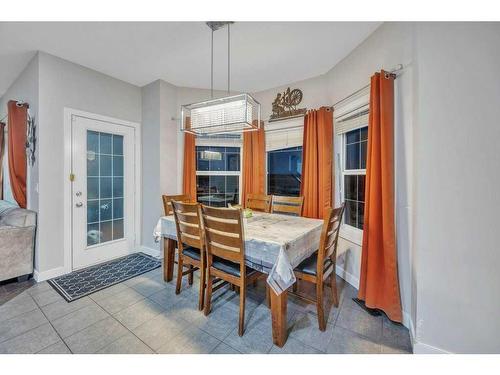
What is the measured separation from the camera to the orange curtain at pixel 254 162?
3.29 m

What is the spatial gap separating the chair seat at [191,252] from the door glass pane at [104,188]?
5.34 feet

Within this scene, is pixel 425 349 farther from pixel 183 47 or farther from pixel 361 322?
pixel 183 47

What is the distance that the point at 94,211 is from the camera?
295cm

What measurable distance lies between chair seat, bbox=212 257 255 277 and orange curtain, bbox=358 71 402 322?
107 cm

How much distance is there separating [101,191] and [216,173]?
1.65 meters

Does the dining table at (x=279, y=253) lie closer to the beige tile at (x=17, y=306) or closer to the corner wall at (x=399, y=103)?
the corner wall at (x=399, y=103)

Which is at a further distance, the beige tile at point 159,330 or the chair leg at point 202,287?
the chair leg at point 202,287

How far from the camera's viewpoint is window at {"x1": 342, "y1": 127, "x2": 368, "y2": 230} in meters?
2.36

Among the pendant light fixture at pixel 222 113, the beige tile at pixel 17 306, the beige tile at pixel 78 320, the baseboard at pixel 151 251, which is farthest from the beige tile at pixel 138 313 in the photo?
the pendant light fixture at pixel 222 113

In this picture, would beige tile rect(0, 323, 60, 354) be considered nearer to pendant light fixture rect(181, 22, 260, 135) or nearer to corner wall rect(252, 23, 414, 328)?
pendant light fixture rect(181, 22, 260, 135)

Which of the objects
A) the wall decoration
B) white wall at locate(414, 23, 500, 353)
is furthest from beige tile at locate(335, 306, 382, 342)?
the wall decoration
